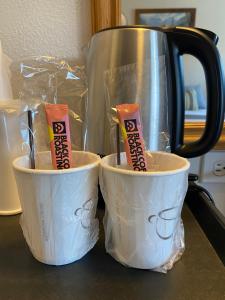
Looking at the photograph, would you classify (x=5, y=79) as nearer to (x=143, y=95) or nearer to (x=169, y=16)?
(x=143, y=95)

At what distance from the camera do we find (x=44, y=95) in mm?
490

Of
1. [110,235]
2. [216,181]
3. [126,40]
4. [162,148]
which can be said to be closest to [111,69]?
[126,40]

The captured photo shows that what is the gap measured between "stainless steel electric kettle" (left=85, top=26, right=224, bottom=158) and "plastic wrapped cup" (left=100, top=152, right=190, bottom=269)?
14 cm

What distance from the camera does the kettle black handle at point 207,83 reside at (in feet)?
1.43

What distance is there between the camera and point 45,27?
0.55 metres

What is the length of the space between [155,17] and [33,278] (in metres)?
0.75

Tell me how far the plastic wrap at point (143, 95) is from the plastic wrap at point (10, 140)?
0.13m

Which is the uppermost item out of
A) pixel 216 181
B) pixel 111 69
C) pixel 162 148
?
pixel 111 69

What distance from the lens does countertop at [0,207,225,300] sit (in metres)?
0.27

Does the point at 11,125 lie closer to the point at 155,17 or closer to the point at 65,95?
the point at 65,95

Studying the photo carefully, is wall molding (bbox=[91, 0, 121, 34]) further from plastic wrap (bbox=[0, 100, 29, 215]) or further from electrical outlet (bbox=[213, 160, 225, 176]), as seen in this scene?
electrical outlet (bbox=[213, 160, 225, 176])

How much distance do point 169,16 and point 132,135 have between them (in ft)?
2.12

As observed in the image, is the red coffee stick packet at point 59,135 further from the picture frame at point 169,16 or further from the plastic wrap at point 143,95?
the picture frame at point 169,16

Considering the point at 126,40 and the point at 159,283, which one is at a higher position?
the point at 126,40
